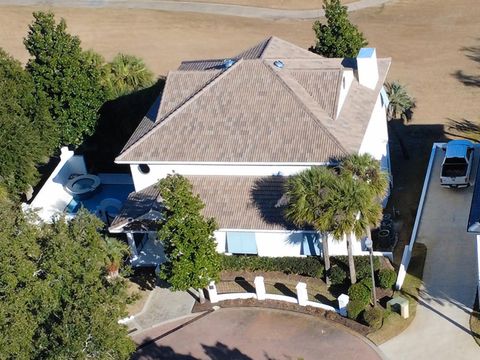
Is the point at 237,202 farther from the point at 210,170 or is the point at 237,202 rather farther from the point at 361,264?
the point at 361,264

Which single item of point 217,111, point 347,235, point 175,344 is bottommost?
point 175,344

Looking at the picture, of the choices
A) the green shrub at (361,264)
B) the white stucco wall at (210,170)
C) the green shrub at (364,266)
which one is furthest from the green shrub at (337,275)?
the white stucco wall at (210,170)

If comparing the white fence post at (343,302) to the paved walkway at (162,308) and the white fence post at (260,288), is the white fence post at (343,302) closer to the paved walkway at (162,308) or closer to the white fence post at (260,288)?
the white fence post at (260,288)

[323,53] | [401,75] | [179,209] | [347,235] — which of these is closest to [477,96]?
[401,75]

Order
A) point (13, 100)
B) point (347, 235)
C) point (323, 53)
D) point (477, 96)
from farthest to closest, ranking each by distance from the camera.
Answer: point (477, 96), point (323, 53), point (13, 100), point (347, 235)

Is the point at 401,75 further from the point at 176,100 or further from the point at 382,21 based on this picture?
the point at 176,100
